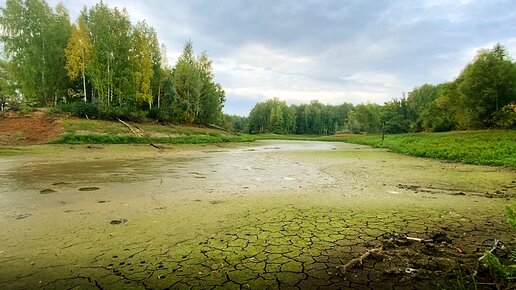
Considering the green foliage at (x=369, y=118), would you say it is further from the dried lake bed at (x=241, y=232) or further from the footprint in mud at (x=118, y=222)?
the footprint in mud at (x=118, y=222)

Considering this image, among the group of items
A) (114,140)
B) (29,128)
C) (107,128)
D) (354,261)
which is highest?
(107,128)

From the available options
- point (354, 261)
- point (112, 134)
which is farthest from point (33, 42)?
point (354, 261)

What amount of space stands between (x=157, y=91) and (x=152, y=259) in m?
36.8

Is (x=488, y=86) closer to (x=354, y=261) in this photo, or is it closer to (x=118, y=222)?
(x=354, y=261)

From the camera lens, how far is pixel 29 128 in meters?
19.9

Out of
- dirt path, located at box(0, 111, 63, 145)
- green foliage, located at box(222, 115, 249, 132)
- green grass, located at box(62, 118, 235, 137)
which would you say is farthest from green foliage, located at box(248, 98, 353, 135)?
dirt path, located at box(0, 111, 63, 145)

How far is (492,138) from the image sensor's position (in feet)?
67.3

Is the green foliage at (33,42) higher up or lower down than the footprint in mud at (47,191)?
higher up

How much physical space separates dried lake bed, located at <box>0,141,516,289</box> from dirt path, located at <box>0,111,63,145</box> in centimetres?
1259

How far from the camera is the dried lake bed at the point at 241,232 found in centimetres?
299

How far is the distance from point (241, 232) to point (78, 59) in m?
28.9

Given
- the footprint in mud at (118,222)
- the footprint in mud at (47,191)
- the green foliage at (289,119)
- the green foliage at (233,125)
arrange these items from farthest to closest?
the green foliage at (289,119)
the green foliage at (233,125)
the footprint in mud at (47,191)
the footprint in mud at (118,222)

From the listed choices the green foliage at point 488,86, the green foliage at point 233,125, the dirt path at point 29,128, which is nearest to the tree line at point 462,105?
the green foliage at point 488,86

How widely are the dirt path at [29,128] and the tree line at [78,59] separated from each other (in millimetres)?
2601
